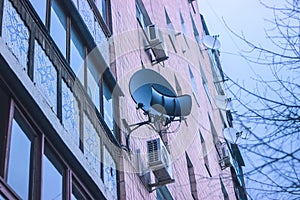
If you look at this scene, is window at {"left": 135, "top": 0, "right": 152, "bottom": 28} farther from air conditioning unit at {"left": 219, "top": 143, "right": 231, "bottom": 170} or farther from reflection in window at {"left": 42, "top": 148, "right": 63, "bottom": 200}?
reflection in window at {"left": 42, "top": 148, "right": 63, "bottom": 200}

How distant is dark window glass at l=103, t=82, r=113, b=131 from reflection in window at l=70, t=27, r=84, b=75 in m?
0.92

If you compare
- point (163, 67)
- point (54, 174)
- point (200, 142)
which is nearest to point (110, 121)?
point (54, 174)

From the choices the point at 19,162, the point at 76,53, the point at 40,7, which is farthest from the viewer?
the point at 76,53

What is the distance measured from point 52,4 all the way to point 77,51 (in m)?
0.85

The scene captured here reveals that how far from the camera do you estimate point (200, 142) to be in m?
17.7

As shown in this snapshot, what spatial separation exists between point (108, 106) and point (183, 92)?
24.5ft

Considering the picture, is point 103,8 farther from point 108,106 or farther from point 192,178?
point 192,178

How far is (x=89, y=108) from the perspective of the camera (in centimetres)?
849

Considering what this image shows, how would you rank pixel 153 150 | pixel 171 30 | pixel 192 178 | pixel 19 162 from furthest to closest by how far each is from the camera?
1. pixel 171 30
2. pixel 192 178
3. pixel 153 150
4. pixel 19 162

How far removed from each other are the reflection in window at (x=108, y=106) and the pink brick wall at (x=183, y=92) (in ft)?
1.49

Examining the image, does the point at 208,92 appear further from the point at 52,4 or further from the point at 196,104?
the point at 52,4

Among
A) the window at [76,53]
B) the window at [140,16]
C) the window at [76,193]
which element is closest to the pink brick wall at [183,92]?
the window at [140,16]

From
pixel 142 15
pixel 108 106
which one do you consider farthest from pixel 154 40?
pixel 108 106

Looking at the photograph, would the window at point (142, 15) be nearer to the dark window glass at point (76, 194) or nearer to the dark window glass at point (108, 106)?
the dark window glass at point (108, 106)
